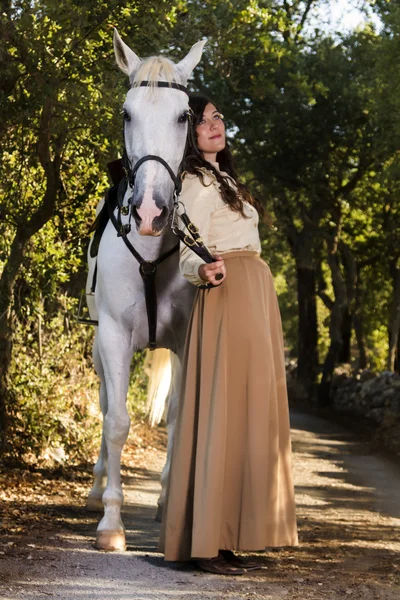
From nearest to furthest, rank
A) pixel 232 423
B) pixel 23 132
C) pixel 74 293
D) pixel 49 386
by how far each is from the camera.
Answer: pixel 232 423 < pixel 23 132 < pixel 49 386 < pixel 74 293

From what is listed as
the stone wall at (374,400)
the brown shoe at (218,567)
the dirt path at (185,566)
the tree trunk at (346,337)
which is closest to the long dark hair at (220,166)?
the brown shoe at (218,567)

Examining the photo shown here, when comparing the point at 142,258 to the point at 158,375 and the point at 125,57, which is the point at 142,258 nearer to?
the point at 125,57

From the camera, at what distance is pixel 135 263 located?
5.75 metres

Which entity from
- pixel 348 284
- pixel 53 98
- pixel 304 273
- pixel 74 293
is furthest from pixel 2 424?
pixel 348 284

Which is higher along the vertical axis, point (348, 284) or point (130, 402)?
point (348, 284)

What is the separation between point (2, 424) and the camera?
8430mm

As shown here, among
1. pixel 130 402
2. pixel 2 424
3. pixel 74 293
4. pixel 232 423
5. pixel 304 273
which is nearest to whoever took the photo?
pixel 232 423

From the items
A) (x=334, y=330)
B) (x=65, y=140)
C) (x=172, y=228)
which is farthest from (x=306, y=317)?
(x=172, y=228)

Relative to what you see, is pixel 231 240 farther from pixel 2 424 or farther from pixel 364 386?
pixel 364 386

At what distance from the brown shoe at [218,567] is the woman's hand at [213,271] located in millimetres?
1463

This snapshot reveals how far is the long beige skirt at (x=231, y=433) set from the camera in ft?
16.0

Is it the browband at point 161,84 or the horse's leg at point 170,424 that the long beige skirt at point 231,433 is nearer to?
the browband at point 161,84

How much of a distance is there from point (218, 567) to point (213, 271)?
61.3 inches

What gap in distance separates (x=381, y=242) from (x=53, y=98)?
66.1 feet
